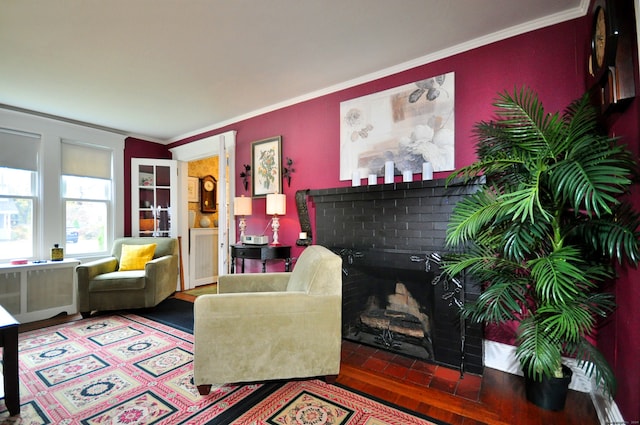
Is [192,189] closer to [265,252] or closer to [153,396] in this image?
[265,252]

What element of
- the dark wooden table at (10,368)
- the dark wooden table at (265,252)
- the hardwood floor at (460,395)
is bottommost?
the hardwood floor at (460,395)

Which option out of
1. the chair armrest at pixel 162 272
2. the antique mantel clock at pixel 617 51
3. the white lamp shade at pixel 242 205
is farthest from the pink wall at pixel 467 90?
the chair armrest at pixel 162 272

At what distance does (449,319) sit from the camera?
86.0 inches

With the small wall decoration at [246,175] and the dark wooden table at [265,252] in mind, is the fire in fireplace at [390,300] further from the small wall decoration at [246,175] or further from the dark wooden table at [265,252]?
the small wall decoration at [246,175]

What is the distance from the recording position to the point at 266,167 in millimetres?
3604

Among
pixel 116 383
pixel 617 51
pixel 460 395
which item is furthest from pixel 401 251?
pixel 116 383

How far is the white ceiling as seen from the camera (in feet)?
6.19

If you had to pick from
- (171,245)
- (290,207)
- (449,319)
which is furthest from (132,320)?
(449,319)

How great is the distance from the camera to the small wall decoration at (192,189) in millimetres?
5097

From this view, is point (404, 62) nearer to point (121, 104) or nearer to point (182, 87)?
point (182, 87)

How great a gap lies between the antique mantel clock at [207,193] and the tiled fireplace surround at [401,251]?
9.90ft

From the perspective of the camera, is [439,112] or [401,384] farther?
[439,112]

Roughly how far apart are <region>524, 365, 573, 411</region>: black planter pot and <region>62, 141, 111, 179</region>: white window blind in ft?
17.4

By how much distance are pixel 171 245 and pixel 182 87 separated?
215cm
